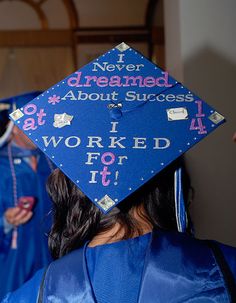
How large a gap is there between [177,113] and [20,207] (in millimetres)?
1018

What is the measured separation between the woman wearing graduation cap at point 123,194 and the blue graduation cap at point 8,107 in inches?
34.7

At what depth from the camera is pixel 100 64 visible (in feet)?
2.73

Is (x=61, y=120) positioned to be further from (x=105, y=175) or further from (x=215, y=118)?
(x=215, y=118)

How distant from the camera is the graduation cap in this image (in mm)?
715

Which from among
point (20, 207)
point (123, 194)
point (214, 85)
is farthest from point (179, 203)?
point (20, 207)

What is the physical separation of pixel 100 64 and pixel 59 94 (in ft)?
0.36

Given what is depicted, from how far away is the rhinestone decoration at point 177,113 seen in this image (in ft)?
2.51

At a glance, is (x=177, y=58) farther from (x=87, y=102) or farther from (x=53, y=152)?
(x=53, y=152)

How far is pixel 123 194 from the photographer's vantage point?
Result: 0.70 m

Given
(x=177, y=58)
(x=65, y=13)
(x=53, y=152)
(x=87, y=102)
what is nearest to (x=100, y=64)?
(x=87, y=102)

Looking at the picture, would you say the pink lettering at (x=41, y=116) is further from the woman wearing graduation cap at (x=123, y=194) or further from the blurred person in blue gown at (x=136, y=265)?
the blurred person in blue gown at (x=136, y=265)

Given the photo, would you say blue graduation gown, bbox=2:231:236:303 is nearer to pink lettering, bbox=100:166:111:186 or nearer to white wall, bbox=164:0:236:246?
pink lettering, bbox=100:166:111:186

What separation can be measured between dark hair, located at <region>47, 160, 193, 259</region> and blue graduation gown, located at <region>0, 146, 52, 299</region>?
2.69ft

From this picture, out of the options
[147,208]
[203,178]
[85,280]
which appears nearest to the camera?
[85,280]
